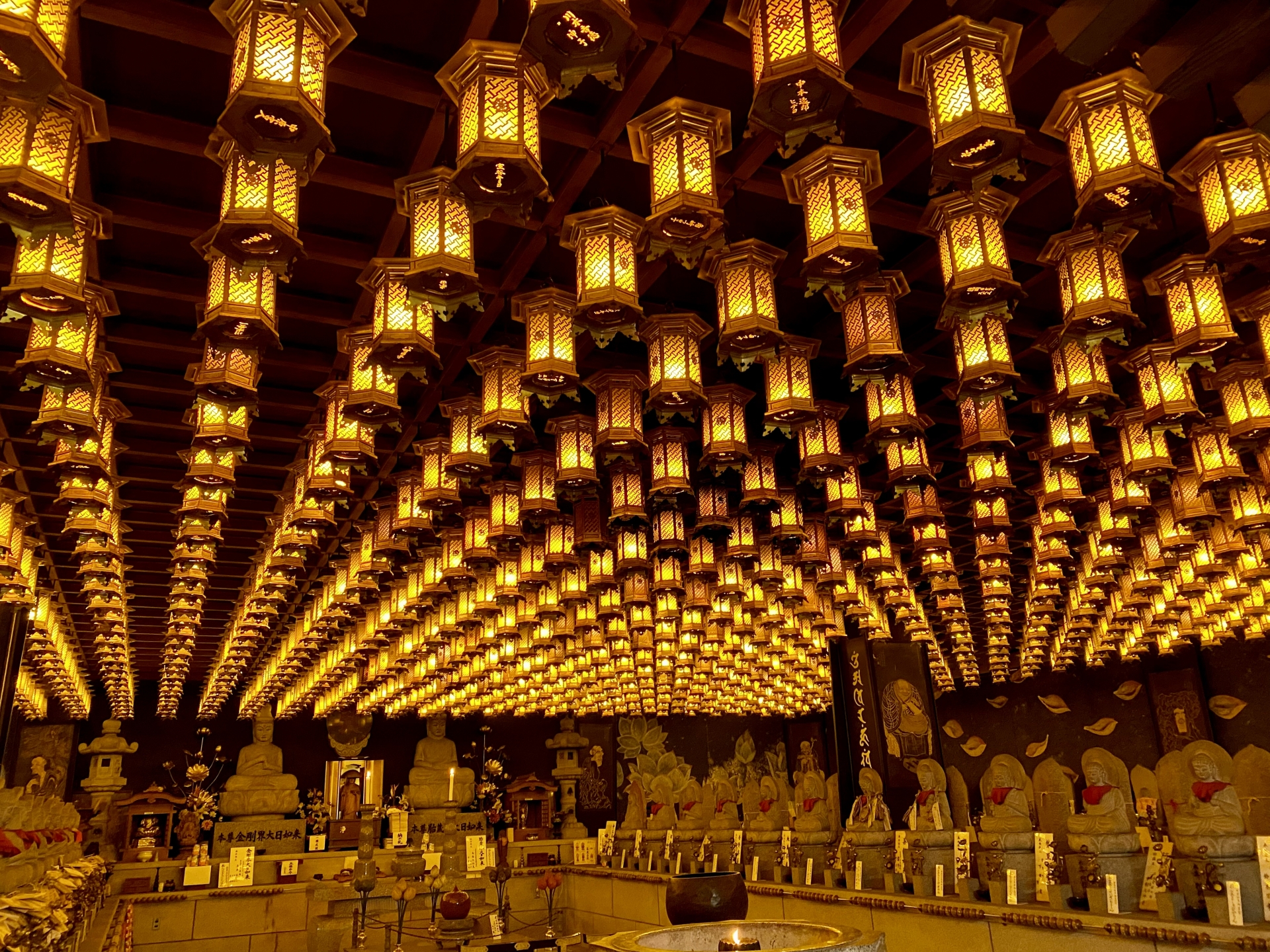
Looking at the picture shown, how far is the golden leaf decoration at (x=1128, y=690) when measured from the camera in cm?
2583

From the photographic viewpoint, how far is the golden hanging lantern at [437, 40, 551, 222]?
3777mm

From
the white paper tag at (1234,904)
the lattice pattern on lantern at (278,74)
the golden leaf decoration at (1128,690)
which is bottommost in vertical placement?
the white paper tag at (1234,904)

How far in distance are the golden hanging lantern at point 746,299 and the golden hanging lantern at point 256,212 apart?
2.14 m

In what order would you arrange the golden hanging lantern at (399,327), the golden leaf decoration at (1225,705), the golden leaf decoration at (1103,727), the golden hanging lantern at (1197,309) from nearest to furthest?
the golden hanging lantern at (399,327) → the golden hanging lantern at (1197,309) → the golden leaf decoration at (1225,705) → the golden leaf decoration at (1103,727)

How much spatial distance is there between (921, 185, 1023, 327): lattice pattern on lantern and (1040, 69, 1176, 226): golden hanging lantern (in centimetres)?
51

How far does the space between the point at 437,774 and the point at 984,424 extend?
23409 millimetres

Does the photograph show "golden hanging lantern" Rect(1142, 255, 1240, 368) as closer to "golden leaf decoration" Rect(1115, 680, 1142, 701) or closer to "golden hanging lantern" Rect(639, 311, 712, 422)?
"golden hanging lantern" Rect(639, 311, 712, 422)

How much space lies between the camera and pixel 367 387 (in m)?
5.66

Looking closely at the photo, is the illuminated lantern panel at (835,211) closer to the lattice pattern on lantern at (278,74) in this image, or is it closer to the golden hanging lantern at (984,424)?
the lattice pattern on lantern at (278,74)

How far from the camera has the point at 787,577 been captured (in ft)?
42.7

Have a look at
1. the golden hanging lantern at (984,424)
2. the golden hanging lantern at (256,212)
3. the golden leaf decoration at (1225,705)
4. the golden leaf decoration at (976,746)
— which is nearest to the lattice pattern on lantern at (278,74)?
the golden hanging lantern at (256,212)

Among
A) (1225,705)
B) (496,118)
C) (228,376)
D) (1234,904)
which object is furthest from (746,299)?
(1225,705)

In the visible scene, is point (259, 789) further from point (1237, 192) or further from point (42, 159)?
point (1237, 192)

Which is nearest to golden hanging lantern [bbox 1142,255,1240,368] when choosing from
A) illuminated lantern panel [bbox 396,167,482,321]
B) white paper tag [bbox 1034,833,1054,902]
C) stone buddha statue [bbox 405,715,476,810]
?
illuminated lantern panel [bbox 396,167,482,321]
